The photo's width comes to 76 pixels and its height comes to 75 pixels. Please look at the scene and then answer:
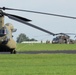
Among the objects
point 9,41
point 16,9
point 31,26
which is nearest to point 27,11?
point 16,9

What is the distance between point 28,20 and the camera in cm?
1812
